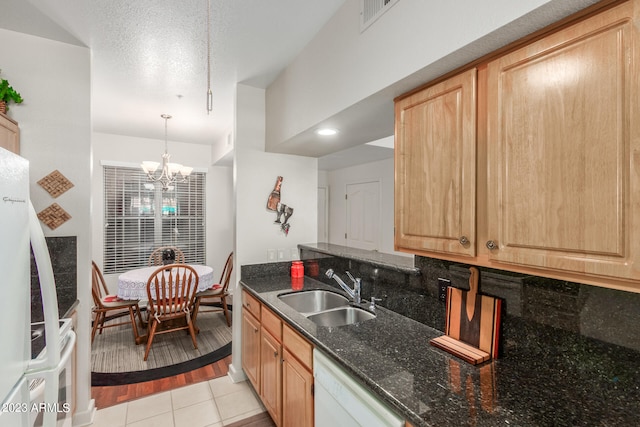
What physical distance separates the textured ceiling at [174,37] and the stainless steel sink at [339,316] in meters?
1.89

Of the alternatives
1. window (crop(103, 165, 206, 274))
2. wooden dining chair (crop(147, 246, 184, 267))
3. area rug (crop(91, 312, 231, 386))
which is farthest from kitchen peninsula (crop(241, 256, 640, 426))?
window (crop(103, 165, 206, 274))

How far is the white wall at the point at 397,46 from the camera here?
955 mm

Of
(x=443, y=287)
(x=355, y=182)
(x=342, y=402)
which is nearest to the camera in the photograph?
(x=342, y=402)

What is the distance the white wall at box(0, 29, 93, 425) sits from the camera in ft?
6.56

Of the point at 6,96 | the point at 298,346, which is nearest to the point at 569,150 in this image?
the point at 298,346

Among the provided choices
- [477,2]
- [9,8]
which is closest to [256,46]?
[9,8]

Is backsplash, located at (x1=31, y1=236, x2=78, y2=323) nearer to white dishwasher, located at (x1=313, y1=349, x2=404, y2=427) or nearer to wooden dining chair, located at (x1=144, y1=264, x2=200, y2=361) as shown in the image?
wooden dining chair, located at (x1=144, y1=264, x2=200, y2=361)

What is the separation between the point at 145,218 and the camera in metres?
4.83

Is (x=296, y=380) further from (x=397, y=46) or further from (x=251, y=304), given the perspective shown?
(x=397, y=46)

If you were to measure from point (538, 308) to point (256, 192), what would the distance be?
220cm

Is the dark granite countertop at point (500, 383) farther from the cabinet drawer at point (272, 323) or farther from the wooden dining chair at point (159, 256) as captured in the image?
the wooden dining chair at point (159, 256)

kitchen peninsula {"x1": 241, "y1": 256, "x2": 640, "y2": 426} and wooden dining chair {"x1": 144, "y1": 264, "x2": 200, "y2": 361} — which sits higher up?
kitchen peninsula {"x1": 241, "y1": 256, "x2": 640, "y2": 426}

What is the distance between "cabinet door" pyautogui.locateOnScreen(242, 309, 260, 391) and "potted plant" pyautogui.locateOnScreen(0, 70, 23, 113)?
2.14 metres

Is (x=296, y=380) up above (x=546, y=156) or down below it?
below
